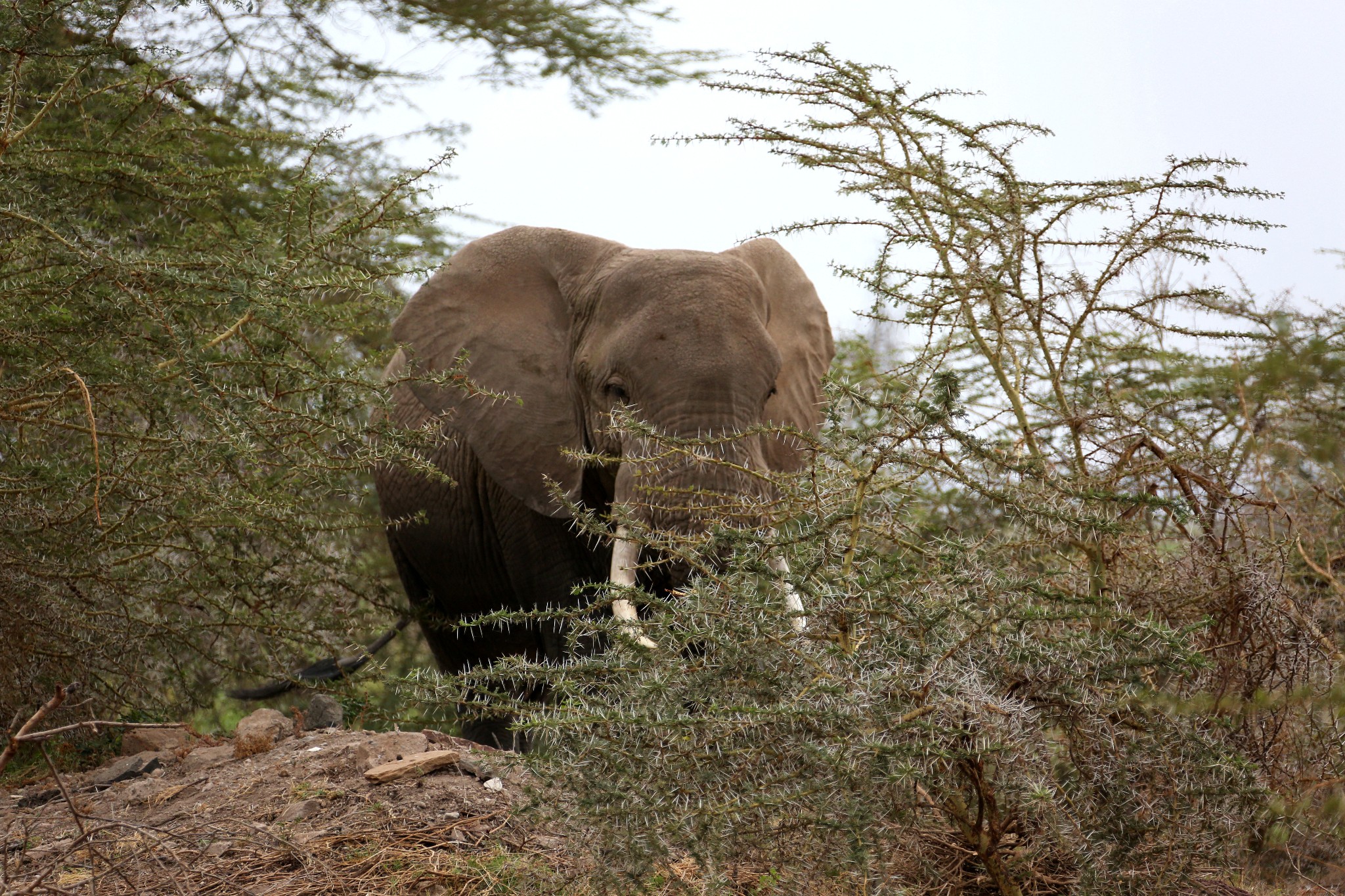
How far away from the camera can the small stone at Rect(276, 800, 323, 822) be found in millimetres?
4602

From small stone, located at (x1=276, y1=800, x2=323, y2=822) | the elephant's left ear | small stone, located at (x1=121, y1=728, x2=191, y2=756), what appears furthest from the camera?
the elephant's left ear

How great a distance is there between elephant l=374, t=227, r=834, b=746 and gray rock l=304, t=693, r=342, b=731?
0.99 meters

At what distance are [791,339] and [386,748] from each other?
10.4 ft

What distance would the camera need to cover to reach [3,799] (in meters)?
5.64

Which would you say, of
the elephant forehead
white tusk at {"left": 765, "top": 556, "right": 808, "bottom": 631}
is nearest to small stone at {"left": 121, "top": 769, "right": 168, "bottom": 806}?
white tusk at {"left": 765, "top": 556, "right": 808, "bottom": 631}

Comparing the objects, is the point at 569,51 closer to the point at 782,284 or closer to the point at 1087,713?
the point at 782,284

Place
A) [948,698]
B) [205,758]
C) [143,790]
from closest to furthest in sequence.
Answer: [948,698] → [143,790] → [205,758]

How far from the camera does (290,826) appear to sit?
452 centimetres

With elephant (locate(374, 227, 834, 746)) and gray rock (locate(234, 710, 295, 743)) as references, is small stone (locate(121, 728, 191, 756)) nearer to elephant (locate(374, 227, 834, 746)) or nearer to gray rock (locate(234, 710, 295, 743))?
gray rock (locate(234, 710, 295, 743))

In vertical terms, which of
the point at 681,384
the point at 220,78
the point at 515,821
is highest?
the point at 220,78

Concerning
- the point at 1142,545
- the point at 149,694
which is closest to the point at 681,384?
the point at 1142,545

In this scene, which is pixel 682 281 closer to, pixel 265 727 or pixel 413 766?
pixel 413 766

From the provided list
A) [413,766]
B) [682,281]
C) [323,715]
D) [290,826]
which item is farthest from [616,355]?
[290,826]

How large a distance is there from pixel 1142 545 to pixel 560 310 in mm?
3297
